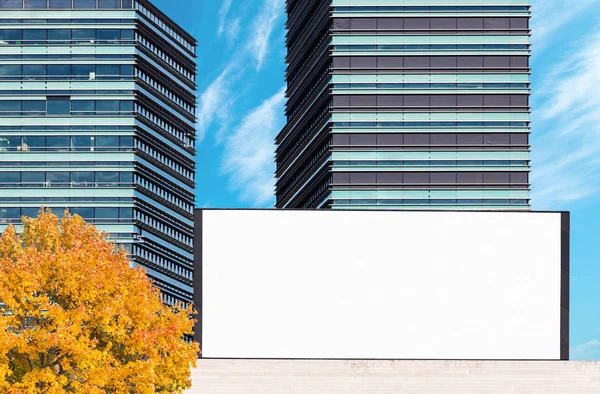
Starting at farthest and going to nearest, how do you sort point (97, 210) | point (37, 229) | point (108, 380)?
point (97, 210) < point (37, 229) < point (108, 380)

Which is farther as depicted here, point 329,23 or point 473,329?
point 329,23

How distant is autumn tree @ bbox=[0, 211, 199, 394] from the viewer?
144ft

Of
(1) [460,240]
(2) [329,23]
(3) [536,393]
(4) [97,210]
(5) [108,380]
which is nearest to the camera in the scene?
(5) [108,380]

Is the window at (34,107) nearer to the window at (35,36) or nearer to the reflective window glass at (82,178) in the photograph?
the window at (35,36)

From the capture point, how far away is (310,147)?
144 meters

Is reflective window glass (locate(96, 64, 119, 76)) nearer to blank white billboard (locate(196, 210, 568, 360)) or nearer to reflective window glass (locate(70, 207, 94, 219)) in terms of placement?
reflective window glass (locate(70, 207, 94, 219))

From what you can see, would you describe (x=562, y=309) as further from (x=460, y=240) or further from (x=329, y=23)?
(x=329, y=23)

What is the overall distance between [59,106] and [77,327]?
90.1 metres

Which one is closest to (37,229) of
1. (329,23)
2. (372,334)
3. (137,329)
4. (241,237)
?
(137,329)

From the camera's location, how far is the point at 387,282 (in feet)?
211

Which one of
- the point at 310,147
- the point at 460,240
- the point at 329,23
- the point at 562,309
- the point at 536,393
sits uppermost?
the point at 329,23

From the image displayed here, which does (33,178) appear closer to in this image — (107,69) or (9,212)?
(9,212)

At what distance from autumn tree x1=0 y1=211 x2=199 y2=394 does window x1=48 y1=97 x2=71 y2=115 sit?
85.1 metres

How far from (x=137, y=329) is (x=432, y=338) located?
24.0 metres
